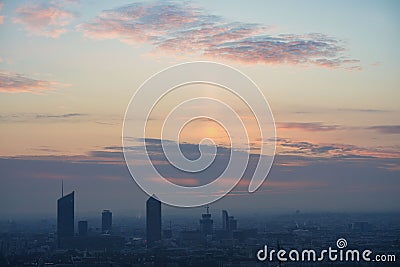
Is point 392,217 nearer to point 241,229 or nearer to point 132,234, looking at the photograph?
point 241,229

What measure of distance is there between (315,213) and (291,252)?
147cm

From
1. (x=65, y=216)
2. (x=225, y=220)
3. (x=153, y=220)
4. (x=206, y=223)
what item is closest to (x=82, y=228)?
(x=65, y=216)

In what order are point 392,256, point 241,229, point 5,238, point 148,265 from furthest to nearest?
point 241,229 < point 5,238 < point 148,265 < point 392,256

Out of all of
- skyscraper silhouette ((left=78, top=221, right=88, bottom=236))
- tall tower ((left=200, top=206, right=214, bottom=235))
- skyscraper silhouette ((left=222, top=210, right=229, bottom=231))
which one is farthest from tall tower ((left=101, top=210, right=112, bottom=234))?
skyscraper silhouette ((left=222, top=210, right=229, bottom=231))

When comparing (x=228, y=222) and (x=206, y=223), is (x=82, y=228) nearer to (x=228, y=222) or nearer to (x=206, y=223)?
(x=206, y=223)

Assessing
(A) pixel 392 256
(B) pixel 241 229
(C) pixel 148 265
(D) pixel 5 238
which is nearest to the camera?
(A) pixel 392 256

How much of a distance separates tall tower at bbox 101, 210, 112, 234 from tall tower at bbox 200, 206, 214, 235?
3.95 feet

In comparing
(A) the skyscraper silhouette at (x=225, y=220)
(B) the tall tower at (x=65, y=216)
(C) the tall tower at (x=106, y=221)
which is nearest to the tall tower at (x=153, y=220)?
(C) the tall tower at (x=106, y=221)

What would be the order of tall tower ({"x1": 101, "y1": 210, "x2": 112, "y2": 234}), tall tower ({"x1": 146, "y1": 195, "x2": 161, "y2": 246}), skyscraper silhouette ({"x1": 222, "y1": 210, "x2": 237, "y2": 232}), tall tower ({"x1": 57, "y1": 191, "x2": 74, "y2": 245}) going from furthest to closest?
tall tower ({"x1": 101, "y1": 210, "x2": 112, "y2": 234}) < tall tower ({"x1": 57, "y1": 191, "x2": 74, "y2": 245}) < skyscraper silhouette ({"x1": 222, "y1": 210, "x2": 237, "y2": 232}) < tall tower ({"x1": 146, "y1": 195, "x2": 161, "y2": 246})

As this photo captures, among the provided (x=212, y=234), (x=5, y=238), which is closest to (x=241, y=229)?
(x=212, y=234)

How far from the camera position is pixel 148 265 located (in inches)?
276

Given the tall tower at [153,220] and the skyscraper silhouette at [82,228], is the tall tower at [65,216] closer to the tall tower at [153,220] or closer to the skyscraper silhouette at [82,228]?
the skyscraper silhouette at [82,228]

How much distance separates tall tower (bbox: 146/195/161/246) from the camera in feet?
26.2

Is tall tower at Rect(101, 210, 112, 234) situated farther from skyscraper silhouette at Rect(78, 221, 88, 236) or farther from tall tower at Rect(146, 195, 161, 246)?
tall tower at Rect(146, 195, 161, 246)
